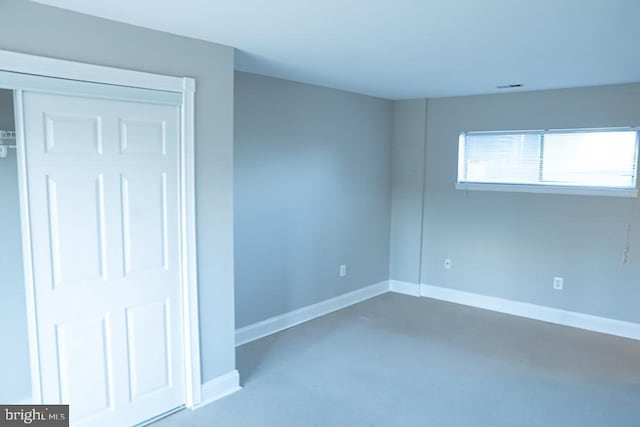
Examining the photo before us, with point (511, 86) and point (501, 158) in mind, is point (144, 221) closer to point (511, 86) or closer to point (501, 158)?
point (511, 86)

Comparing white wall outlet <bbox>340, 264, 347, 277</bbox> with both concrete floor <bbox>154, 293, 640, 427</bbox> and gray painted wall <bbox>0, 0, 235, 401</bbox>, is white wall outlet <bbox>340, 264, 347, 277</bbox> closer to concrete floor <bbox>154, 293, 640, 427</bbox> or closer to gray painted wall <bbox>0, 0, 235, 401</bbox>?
concrete floor <bbox>154, 293, 640, 427</bbox>

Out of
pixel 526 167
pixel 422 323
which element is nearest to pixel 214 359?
pixel 422 323

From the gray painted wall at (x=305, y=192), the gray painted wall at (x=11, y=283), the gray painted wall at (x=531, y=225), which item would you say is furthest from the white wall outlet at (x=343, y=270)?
the gray painted wall at (x=11, y=283)

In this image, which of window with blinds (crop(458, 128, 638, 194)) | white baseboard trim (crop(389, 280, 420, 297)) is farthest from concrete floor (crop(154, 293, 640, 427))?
window with blinds (crop(458, 128, 638, 194))

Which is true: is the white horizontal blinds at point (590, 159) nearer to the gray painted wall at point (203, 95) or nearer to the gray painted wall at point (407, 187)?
the gray painted wall at point (407, 187)

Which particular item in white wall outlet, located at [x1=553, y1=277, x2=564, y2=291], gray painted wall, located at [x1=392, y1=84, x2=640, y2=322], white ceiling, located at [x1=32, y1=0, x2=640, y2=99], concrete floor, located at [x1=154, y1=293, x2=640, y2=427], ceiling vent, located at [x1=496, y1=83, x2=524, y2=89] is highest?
ceiling vent, located at [x1=496, y1=83, x2=524, y2=89]

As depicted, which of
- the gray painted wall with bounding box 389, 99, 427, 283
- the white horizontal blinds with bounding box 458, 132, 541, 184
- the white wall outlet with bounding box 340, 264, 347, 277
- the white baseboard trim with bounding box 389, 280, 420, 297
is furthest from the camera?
the white baseboard trim with bounding box 389, 280, 420, 297

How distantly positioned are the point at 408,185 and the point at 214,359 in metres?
3.22

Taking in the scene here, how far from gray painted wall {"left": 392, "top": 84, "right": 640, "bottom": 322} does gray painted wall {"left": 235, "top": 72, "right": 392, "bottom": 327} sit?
64cm

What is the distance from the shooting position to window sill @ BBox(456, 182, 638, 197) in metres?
4.11

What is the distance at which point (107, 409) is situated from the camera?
2.54m

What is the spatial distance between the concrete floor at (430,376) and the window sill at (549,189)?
4.19ft

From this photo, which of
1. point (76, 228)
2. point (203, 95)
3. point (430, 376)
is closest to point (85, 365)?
point (76, 228)

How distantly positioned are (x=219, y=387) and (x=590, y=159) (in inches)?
148
